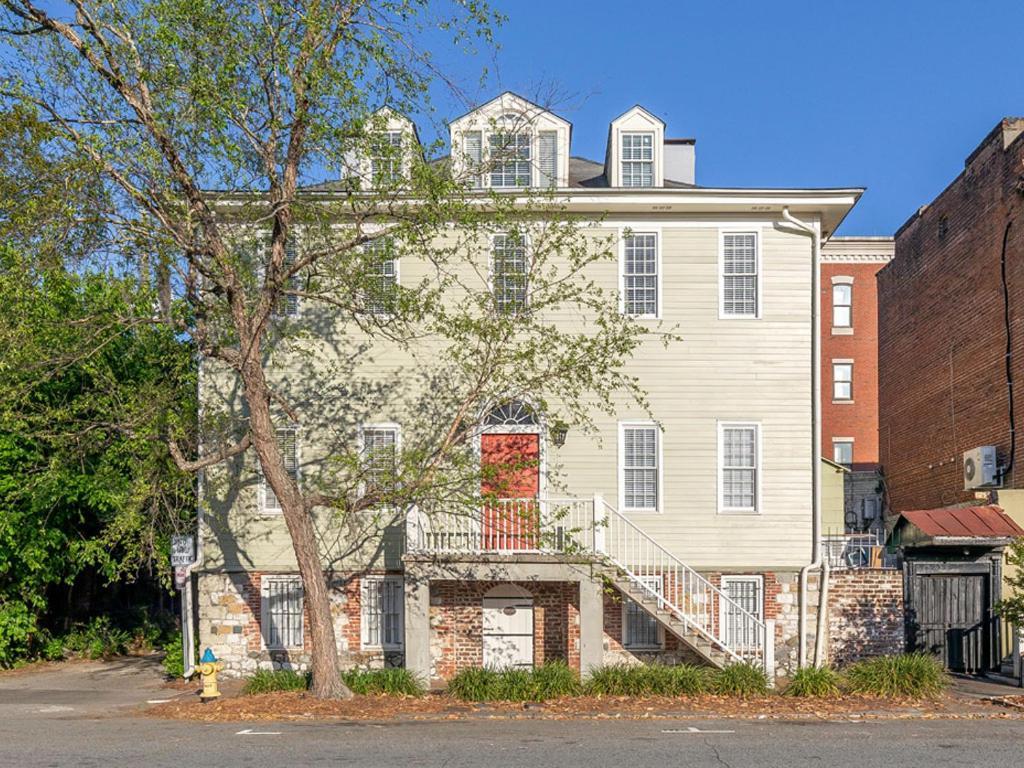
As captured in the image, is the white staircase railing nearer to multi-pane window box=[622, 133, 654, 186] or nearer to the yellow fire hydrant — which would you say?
the yellow fire hydrant

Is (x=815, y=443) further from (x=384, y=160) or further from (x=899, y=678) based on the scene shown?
(x=384, y=160)

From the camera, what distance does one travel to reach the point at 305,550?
15133 mm

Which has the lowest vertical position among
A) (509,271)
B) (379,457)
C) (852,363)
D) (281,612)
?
(281,612)

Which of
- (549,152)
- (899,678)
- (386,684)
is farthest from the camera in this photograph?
(549,152)

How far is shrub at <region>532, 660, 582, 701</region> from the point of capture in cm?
1554

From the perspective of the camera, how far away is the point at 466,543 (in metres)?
17.3

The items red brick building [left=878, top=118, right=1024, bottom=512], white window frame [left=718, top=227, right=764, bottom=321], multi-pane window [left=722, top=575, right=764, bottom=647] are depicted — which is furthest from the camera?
red brick building [left=878, top=118, right=1024, bottom=512]

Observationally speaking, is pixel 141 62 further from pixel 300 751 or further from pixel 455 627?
pixel 455 627

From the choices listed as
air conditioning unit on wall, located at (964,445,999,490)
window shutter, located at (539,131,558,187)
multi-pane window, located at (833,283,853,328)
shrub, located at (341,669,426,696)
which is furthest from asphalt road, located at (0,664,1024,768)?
multi-pane window, located at (833,283,853,328)

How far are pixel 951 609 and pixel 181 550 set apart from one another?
41.8ft

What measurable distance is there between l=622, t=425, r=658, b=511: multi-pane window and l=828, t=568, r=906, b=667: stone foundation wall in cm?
322

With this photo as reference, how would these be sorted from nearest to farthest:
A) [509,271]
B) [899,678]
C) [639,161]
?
[899,678] < [509,271] < [639,161]

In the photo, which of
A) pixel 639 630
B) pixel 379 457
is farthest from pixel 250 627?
pixel 639 630

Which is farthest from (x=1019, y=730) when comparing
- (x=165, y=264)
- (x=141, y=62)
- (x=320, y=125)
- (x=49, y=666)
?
(x=49, y=666)
